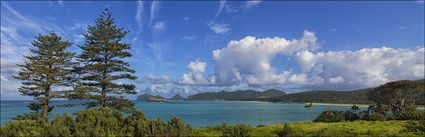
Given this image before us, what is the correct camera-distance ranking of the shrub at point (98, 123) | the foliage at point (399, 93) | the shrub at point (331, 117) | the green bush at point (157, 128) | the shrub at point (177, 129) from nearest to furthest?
the shrub at point (98, 123) → the green bush at point (157, 128) → the shrub at point (177, 129) → the shrub at point (331, 117) → the foliage at point (399, 93)

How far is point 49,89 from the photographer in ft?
110

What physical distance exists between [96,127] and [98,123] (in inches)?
17.9

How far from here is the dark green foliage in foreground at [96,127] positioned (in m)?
15.2

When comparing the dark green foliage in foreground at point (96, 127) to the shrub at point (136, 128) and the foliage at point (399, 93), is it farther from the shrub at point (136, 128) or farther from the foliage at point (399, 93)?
the foliage at point (399, 93)

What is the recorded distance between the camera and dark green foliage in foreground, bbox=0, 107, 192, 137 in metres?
15.2

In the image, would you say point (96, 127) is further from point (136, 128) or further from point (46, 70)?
point (46, 70)

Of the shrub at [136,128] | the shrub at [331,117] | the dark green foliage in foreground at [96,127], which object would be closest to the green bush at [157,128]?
the dark green foliage in foreground at [96,127]

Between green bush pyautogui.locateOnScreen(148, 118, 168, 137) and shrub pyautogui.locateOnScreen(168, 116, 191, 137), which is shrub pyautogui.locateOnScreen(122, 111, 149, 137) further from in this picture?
shrub pyautogui.locateOnScreen(168, 116, 191, 137)

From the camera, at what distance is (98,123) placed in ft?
52.2

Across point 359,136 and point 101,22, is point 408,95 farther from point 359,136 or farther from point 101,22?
point 101,22

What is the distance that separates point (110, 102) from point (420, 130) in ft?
89.6

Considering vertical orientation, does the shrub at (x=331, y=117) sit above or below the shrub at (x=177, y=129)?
below

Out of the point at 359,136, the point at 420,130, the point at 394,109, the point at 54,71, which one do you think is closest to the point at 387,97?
the point at 394,109

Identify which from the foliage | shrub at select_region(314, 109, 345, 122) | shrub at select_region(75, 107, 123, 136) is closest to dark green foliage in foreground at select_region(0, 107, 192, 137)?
shrub at select_region(75, 107, 123, 136)
